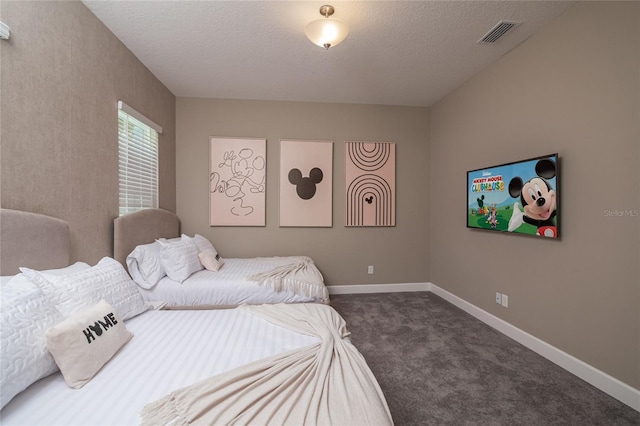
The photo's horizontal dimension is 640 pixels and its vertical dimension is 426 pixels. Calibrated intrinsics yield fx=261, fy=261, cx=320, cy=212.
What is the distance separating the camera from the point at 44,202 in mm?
1665

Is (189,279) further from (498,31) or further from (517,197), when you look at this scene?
(498,31)

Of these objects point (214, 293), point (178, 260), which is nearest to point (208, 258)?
point (178, 260)

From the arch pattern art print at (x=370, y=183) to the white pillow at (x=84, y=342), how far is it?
303 centimetres

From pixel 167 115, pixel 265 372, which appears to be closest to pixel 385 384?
pixel 265 372

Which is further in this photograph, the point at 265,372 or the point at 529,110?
the point at 529,110

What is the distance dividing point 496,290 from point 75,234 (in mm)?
3834

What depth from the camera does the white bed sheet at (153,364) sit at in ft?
3.00

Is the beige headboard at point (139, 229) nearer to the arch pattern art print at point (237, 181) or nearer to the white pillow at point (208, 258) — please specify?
the white pillow at point (208, 258)

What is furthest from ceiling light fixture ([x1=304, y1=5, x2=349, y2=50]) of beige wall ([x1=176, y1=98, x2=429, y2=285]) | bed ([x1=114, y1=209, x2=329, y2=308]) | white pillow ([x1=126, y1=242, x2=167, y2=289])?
white pillow ([x1=126, y1=242, x2=167, y2=289])

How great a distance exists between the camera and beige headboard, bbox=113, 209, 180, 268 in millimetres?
2314

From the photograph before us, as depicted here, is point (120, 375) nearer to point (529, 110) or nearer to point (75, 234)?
point (75, 234)

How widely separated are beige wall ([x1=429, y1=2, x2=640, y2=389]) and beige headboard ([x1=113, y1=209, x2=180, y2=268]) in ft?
12.1

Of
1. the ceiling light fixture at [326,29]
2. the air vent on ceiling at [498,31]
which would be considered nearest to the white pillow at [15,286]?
the ceiling light fixture at [326,29]

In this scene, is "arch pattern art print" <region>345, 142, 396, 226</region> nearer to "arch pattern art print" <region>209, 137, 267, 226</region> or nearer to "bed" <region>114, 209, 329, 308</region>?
"arch pattern art print" <region>209, 137, 267, 226</region>
